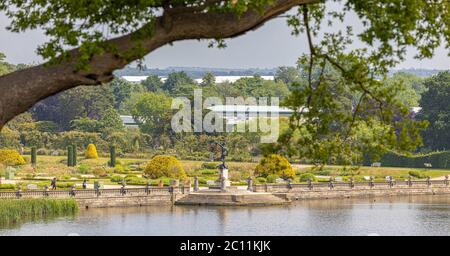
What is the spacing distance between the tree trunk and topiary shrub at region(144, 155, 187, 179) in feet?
193

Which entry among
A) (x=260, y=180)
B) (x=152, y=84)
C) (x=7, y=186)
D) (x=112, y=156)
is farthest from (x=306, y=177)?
(x=152, y=84)

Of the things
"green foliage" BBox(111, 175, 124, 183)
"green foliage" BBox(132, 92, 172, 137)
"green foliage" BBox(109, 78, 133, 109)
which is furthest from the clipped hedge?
"green foliage" BBox(109, 78, 133, 109)

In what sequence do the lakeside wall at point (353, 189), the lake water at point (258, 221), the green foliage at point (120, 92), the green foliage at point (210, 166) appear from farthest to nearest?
the green foliage at point (120, 92) → the green foliage at point (210, 166) → the lakeside wall at point (353, 189) → the lake water at point (258, 221)

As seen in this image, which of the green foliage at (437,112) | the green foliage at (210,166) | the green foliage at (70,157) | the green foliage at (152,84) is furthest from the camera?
the green foliage at (152,84)

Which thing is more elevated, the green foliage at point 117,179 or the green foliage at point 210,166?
the green foliage at point 210,166

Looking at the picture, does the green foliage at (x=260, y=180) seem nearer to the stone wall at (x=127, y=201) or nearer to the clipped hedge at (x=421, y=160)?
the stone wall at (x=127, y=201)

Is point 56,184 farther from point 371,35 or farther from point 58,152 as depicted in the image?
point 371,35

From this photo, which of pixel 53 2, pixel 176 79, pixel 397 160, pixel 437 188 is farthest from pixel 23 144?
pixel 53 2

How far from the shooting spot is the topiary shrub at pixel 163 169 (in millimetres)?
74375

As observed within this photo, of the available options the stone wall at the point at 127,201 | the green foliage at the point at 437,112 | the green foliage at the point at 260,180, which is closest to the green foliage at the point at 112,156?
the green foliage at the point at 260,180

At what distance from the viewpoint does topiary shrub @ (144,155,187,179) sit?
74.4 meters

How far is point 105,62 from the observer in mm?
15445

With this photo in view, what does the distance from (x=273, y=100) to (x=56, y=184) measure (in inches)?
2937

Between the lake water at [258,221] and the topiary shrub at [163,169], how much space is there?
9.27 meters
